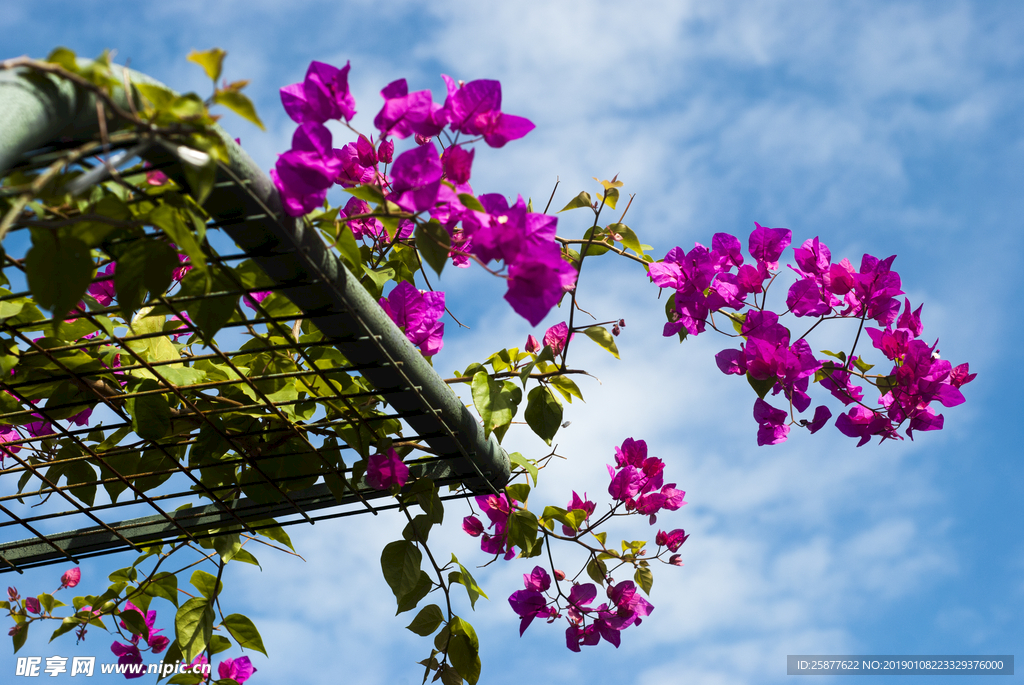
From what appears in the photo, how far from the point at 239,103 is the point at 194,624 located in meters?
1.04

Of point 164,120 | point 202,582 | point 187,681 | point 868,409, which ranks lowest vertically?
point 187,681

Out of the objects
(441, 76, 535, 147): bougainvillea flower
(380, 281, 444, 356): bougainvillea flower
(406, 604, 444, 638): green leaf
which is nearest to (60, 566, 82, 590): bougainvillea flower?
(406, 604, 444, 638): green leaf

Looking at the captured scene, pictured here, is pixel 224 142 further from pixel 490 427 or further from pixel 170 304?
pixel 490 427

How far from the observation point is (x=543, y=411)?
1260mm

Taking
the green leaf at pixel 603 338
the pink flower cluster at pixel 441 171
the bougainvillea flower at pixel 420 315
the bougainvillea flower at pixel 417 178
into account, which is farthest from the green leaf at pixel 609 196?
the bougainvillea flower at pixel 417 178

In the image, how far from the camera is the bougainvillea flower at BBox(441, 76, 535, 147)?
33.2 inches

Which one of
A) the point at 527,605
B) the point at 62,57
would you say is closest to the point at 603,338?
the point at 527,605

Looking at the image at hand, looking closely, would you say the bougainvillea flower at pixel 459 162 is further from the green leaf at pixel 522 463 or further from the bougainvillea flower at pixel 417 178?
the green leaf at pixel 522 463

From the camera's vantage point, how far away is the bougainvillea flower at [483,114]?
844 millimetres

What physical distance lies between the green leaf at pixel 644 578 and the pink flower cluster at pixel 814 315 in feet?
1.62

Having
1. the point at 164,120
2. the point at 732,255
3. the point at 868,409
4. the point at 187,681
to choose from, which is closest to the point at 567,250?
the point at 732,255

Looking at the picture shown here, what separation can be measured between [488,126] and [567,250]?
598mm

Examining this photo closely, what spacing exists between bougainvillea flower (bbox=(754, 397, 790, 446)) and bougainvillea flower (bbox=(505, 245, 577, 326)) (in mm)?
574

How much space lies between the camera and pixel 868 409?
4.11ft
